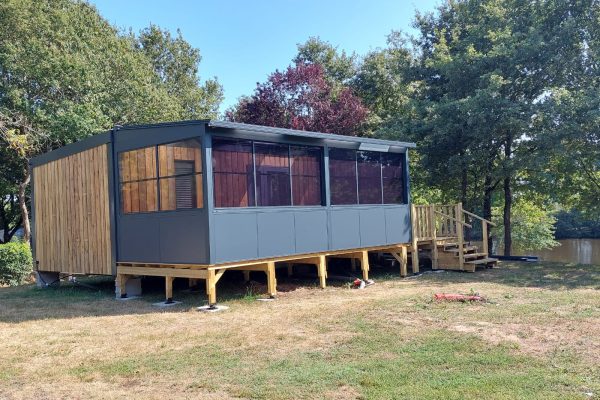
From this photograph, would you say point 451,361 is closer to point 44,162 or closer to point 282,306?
point 282,306

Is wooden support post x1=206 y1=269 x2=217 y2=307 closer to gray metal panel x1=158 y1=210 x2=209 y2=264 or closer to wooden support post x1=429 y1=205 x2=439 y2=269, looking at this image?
gray metal panel x1=158 y1=210 x2=209 y2=264

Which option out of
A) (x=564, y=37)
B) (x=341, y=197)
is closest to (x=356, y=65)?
(x=564, y=37)

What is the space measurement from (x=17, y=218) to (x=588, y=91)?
20.6m

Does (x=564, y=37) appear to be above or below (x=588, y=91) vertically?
above

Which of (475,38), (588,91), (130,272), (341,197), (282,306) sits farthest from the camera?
(475,38)

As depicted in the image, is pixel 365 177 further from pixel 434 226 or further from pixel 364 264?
pixel 434 226

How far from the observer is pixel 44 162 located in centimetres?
1133

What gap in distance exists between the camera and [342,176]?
1055 centimetres

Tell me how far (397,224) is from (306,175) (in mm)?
3039

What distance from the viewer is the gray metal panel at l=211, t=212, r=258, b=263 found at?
26.7ft

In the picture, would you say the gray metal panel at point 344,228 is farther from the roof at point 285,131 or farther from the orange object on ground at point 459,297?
the orange object on ground at point 459,297

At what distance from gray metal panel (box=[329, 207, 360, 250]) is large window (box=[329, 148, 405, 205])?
221 millimetres

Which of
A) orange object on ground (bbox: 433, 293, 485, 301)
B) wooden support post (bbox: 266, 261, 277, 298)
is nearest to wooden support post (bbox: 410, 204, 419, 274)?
orange object on ground (bbox: 433, 293, 485, 301)

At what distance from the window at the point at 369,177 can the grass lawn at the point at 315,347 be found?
249 centimetres
